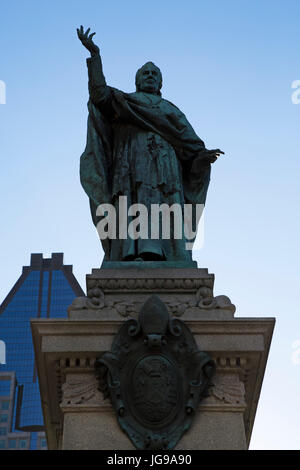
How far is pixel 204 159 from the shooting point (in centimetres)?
1055

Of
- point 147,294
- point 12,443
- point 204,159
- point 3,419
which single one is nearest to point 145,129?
point 204,159

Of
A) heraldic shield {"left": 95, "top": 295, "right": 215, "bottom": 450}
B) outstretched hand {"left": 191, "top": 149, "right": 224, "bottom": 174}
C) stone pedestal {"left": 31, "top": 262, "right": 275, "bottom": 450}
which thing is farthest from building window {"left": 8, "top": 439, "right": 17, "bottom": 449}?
heraldic shield {"left": 95, "top": 295, "right": 215, "bottom": 450}

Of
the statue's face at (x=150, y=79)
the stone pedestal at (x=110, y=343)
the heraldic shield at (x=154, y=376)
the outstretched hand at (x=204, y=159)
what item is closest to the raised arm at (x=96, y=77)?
the statue's face at (x=150, y=79)

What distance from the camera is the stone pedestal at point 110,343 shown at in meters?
7.68

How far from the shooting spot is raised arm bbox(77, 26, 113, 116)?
34.2 ft

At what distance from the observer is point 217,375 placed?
809cm

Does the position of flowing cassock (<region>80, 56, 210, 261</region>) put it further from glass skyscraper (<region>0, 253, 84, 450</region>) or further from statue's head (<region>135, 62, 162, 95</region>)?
glass skyscraper (<region>0, 253, 84, 450</region>)

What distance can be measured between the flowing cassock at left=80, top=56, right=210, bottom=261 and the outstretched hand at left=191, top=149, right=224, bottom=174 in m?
0.07

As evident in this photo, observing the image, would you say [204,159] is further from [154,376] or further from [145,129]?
[154,376]

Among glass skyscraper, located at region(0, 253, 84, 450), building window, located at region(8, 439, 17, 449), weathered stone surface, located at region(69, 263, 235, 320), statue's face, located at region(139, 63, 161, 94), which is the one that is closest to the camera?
weathered stone surface, located at region(69, 263, 235, 320)

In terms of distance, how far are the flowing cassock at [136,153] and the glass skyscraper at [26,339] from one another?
3426 inches

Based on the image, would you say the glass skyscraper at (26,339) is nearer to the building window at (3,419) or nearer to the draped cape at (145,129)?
the building window at (3,419)

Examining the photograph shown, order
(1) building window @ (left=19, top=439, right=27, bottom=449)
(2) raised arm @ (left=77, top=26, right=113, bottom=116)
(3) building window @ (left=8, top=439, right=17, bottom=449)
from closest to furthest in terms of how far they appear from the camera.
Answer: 1. (2) raised arm @ (left=77, top=26, right=113, bottom=116)
2. (1) building window @ (left=19, top=439, right=27, bottom=449)
3. (3) building window @ (left=8, top=439, right=17, bottom=449)
